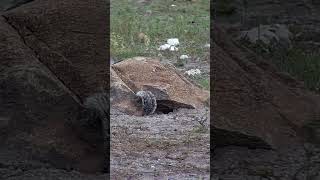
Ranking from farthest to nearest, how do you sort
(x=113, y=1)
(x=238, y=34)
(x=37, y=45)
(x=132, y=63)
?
(x=113, y=1) → (x=238, y=34) → (x=132, y=63) → (x=37, y=45)

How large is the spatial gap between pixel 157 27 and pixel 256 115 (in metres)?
3.68

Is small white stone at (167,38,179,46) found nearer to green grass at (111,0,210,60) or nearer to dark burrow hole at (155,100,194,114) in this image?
green grass at (111,0,210,60)

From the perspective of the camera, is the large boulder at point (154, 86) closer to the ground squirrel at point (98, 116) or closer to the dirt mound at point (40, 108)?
the dirt mound at point (40, 108)

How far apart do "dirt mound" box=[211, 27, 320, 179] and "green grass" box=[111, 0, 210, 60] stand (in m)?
2.45

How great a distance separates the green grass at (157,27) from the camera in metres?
6.01

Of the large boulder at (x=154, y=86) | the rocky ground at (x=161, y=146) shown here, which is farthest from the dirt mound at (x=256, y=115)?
the large boulder at (x=154, y=86)

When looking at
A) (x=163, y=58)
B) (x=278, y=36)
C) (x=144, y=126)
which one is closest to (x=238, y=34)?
(x=278, y=36)

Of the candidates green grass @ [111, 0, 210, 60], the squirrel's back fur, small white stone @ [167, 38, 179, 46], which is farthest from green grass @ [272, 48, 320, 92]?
small white stone @ [167, 38, 179, 46]

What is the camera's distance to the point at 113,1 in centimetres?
717

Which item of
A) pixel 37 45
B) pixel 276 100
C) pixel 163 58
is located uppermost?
pixel 37 45

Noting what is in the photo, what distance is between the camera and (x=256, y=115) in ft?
9.93

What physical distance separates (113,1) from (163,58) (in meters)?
1.60

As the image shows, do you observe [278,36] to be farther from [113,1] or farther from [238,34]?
[113,1]

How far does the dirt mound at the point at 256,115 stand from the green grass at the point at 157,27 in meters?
2.45
